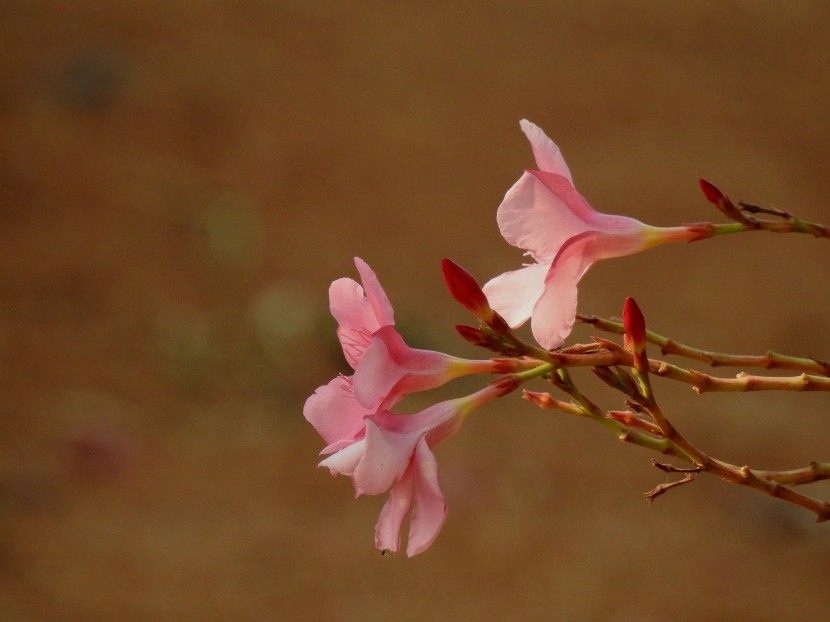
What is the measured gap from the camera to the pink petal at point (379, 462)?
54 cm

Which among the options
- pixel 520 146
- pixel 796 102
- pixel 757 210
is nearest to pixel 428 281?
pixel 520 146

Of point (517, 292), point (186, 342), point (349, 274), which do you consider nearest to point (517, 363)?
point (517, 292)

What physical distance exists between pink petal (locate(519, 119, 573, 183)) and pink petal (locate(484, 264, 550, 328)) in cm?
5

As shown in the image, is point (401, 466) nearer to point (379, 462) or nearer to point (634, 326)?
point (379, 462)

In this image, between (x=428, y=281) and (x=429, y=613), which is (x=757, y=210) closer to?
(x=429, y=613)

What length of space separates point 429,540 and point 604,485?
360 cm

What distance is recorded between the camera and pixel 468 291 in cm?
61

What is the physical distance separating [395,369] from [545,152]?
15 cm

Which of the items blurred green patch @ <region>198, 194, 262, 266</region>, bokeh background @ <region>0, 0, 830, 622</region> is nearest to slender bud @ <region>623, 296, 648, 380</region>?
bokeh background @ <region>0, 0, 830, 622</region>

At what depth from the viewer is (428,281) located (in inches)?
181

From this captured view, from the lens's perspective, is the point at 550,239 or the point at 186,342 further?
the point at 186,342

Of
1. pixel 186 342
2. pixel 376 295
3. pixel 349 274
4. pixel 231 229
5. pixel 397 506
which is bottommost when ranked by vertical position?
pixel 186 342

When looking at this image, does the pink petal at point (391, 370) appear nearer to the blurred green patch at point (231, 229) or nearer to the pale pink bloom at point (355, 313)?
the pale pink bloom at point (355, 313)

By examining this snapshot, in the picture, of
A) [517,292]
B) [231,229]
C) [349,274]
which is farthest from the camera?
[231,229]
